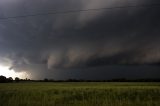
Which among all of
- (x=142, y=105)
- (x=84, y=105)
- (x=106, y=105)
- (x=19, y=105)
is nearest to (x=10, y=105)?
(x=19, y=105)

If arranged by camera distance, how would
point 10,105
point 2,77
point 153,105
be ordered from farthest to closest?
point 2,77
point 153,105
point 10,105

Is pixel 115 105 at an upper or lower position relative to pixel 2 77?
lower

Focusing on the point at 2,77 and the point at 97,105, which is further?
the point at 2,77

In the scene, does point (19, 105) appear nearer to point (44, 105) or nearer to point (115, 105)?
point (44, 105)

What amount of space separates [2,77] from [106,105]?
17617 centimetres

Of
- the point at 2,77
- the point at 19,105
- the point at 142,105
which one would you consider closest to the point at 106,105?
the point at 142,105

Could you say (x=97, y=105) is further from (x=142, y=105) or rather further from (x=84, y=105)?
(x=142, y=105)

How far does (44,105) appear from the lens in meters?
21.7

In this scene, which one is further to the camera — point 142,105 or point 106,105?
point 142,105

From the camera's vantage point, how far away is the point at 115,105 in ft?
68.9

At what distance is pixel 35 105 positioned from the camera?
71.1 ft

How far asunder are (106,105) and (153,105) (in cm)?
491

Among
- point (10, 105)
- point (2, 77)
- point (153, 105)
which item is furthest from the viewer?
point (2, 77)

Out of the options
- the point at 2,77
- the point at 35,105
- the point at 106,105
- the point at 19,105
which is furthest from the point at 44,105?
the point at 2,77
